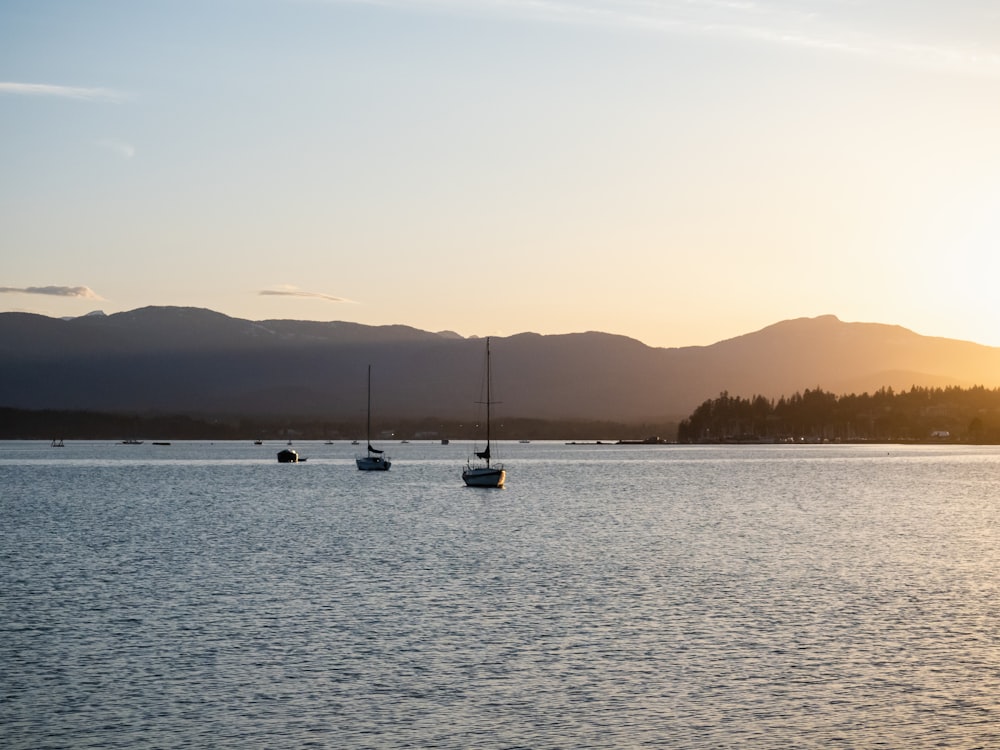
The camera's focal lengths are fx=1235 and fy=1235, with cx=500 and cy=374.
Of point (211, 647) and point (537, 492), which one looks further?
point (537, 492)

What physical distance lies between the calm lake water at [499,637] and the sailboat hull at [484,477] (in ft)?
182

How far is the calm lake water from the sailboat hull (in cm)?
5548

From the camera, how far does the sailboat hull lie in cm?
15338

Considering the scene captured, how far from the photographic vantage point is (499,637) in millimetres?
44344

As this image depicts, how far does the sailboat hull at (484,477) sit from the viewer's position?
153 m

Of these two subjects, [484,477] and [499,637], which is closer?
[499,637]

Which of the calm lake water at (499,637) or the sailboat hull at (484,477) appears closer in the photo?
the calm lake water at (499,637)

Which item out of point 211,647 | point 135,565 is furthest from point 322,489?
point 211,647

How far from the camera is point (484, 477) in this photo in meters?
154

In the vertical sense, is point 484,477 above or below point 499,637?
above

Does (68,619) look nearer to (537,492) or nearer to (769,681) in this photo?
(769,681)

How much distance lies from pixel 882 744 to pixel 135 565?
163 ft

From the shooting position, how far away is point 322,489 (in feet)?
555

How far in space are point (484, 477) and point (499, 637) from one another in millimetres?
109474
